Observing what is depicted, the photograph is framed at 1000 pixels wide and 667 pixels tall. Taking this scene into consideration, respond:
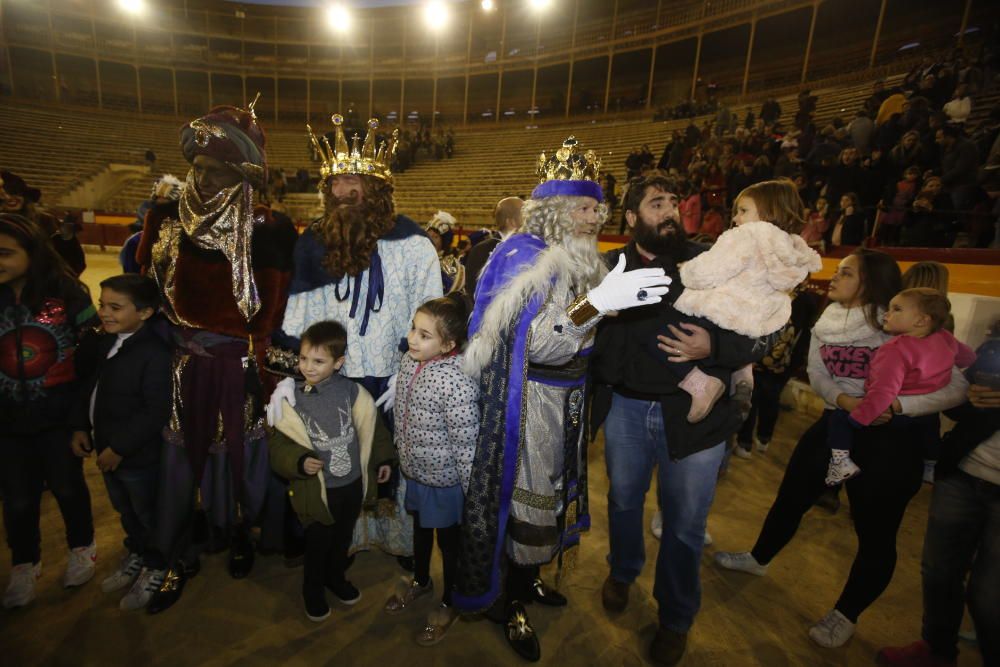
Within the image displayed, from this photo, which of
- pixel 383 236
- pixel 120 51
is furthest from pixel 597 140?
pixel 120 51

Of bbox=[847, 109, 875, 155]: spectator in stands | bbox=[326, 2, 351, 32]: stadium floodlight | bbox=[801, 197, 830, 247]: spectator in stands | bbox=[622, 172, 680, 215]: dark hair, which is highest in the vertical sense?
bbox=[326, 2, 351, 32]: stadium floodlight

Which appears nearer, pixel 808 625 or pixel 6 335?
pixel 6 335

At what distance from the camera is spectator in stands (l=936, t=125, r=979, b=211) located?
5875 mm

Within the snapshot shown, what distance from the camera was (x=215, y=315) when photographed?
7.50 ft

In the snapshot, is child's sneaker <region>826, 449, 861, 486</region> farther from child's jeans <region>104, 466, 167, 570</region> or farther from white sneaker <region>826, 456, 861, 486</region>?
child's jeans <region>104, 466, 167, 570</region>

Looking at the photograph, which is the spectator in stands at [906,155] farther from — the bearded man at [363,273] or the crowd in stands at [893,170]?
the bearded man at [363,273]

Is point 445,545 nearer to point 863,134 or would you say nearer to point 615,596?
point 615,596

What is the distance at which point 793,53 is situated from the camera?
64.9ft

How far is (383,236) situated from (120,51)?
36.6 m

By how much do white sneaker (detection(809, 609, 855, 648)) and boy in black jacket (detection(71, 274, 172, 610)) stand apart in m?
3.39

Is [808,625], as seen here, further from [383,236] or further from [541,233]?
[383,236]

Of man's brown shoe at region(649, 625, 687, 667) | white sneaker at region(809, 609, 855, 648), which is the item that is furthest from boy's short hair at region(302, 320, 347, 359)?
white sneaker at region(809, 609, 855, 648)

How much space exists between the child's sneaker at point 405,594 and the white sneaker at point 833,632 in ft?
6.62

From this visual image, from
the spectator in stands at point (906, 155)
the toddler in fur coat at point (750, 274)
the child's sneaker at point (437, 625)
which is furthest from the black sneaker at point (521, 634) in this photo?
the spectator in stands at point (906, 155)
